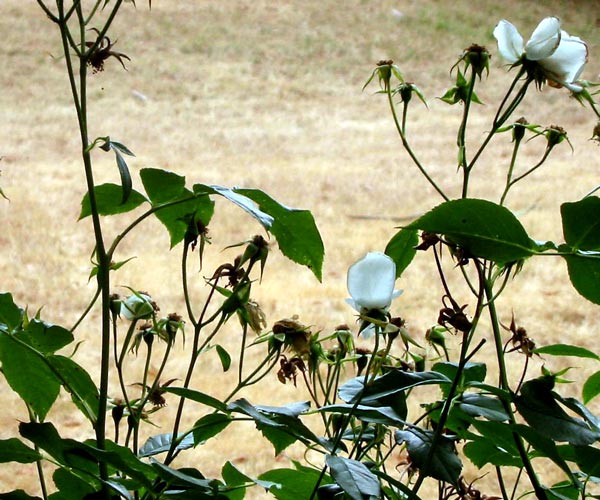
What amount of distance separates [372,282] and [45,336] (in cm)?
12

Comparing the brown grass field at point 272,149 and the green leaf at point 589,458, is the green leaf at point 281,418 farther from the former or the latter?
the brown grass field at point 272,149

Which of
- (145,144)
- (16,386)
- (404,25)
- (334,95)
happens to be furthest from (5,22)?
(16,386)

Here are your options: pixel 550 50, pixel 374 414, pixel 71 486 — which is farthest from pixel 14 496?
pixel 550 50

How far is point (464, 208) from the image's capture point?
23 centimetres

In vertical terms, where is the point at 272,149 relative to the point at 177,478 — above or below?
above

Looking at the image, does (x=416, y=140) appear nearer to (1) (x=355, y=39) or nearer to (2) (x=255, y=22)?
(1) (x=355, y=39)

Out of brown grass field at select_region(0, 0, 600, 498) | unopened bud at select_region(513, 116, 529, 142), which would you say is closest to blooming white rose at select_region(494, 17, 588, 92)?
unopened bud at select_region(513, 116, 529, 142)

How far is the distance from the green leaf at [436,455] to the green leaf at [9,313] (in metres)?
0.14

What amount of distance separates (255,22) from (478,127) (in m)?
0.61

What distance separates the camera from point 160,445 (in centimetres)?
35

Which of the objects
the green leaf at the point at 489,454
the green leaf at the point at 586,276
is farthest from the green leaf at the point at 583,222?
the green leaf at the point at 489,454

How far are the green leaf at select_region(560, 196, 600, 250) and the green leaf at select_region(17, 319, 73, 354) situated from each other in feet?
0.56

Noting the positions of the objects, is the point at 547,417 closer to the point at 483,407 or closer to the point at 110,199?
the point at 483,407

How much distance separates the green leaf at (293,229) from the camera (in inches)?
11.0
